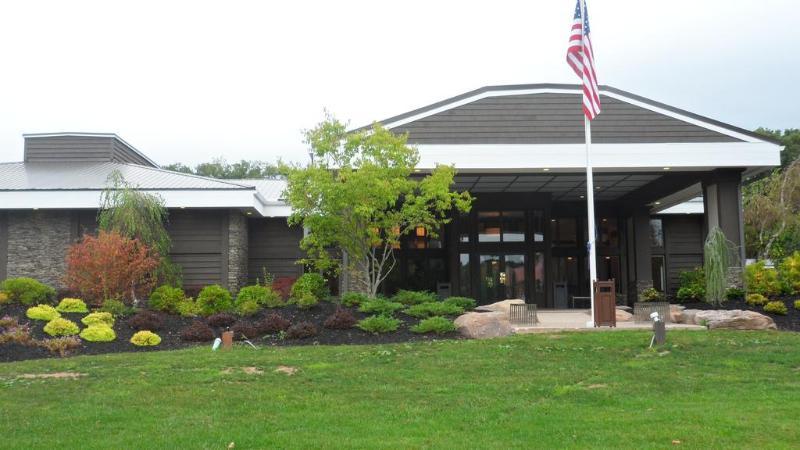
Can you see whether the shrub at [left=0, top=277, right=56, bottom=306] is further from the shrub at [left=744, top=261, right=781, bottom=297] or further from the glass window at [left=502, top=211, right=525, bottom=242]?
the shrub at [left=744, top=261, right=781, bottom=297]

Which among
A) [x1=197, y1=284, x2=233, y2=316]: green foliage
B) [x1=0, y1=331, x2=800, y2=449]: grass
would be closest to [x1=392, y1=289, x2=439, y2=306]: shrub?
[x1=197, y1=284, x2=233, y2=316]: green foliage

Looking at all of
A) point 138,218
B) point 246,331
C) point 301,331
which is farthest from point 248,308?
point 138,218

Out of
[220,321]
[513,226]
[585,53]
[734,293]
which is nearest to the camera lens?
[585,53]

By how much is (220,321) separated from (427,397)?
347 inches

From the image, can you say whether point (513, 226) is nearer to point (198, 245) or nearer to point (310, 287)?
point (310, 287)

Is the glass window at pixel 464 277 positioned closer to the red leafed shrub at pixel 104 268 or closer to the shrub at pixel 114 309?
the red leafed shrub at pixel 104 268

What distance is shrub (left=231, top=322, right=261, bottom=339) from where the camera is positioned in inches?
622

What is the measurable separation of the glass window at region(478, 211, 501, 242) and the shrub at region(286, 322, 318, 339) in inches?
502

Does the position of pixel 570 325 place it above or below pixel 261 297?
below

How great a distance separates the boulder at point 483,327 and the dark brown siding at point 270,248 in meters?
12.1

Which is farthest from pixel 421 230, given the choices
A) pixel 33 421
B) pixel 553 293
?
pixel 33 421

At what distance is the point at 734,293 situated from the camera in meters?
20.2

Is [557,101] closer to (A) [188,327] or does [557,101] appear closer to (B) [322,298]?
(B) [322,298]

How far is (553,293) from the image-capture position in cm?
2798
